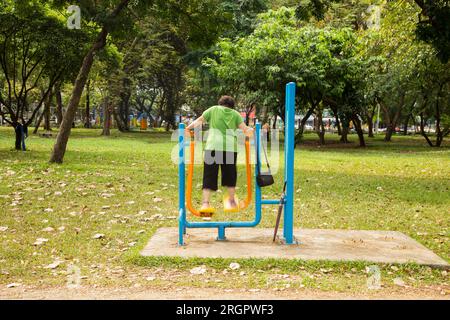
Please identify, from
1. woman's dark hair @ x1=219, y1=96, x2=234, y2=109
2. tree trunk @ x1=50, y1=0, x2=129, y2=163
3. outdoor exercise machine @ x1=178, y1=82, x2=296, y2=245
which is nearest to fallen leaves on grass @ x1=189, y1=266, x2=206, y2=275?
outdoor exercise machine @ x1=178, y1=82, x2=296, y2=245

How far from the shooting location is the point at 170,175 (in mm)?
13266

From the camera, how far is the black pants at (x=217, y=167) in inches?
247

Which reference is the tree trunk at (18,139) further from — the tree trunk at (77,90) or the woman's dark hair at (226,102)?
the woman's dark hair at (226,102)

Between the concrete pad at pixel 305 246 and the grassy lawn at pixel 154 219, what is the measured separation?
222mm

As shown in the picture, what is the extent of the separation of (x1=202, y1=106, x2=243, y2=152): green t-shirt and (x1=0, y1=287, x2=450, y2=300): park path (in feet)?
6.35

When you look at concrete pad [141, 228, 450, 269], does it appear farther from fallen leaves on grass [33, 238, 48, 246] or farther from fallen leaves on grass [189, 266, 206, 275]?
fallen leaves on grass [33, 238, 48, 246]

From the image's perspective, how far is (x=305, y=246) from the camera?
20.6 feet

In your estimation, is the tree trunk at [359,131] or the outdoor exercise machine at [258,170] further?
the tree trunk at [359,131]

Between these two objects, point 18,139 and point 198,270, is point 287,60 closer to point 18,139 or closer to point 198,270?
point 18,139

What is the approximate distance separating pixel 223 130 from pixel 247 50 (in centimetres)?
2039

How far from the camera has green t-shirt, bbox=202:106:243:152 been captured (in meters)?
6.19

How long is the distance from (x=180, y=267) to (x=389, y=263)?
7.21ft

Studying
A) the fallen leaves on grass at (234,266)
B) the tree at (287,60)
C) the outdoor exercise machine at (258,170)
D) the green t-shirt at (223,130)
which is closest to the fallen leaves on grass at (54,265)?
the outdoor exercise machine at (258,170)
